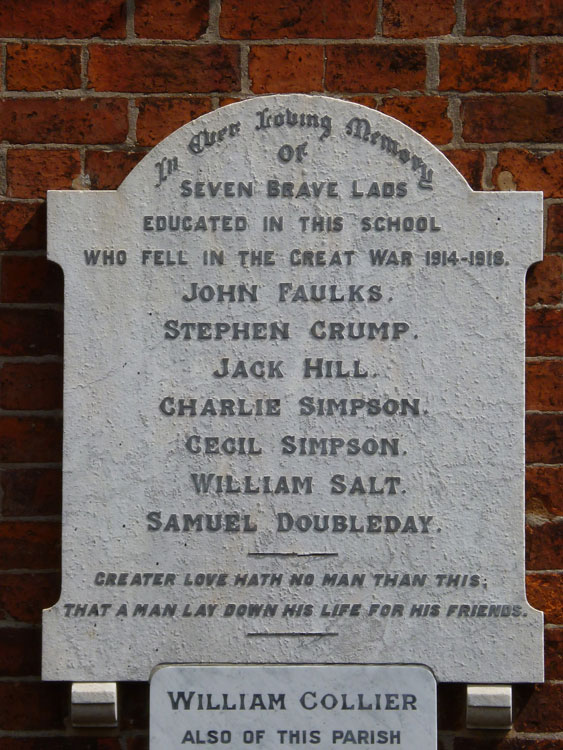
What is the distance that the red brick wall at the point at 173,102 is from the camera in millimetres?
2543

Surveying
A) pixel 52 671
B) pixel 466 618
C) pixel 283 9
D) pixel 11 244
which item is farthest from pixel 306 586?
pixel 283 9

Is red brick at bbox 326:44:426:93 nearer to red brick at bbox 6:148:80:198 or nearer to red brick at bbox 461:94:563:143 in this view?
red brick at bbox 461:94:563:143

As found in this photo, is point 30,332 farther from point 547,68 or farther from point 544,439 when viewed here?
point 547,68

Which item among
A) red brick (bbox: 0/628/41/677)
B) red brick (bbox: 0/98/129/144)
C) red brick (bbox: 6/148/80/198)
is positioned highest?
red brick (bbox: 0/98/129/144)

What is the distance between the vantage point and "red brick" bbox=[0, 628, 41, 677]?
2.53 metres

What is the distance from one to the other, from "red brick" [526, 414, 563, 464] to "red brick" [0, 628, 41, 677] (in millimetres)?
1162

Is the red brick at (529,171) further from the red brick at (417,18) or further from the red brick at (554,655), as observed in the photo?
the red brick at (554,655)

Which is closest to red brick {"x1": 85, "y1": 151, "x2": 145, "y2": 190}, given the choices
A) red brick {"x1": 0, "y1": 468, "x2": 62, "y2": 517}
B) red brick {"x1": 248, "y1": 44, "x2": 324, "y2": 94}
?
red brick {"x1": 248, "y1": 44, "x2": 324, "y2": 94}

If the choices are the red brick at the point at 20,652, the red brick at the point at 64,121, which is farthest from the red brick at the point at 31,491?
the red brick at the point at 64,121

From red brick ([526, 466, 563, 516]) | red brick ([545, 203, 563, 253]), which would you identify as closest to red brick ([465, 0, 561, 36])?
red brick ([545, 203, 563, 253])

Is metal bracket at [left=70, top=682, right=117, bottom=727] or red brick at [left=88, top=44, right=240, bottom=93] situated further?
red brick at [left=88, top=44, right=240, bottom=93]

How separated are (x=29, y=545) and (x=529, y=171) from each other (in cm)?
139

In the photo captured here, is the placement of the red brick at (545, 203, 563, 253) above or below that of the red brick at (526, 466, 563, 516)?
above

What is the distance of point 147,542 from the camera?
2.45 m
